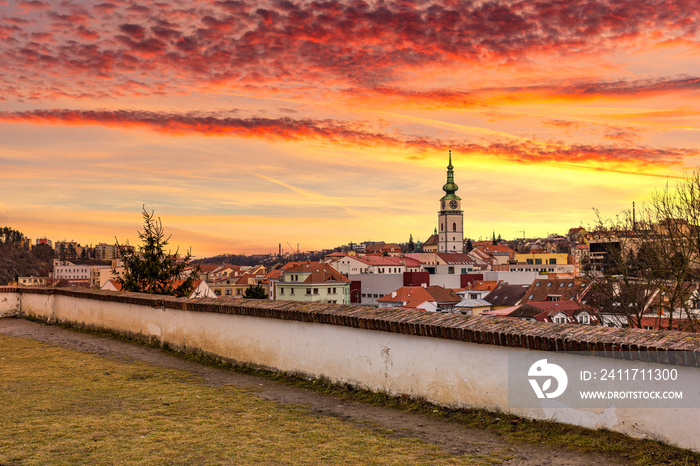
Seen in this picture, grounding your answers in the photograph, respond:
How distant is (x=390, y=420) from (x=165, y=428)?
261 cm

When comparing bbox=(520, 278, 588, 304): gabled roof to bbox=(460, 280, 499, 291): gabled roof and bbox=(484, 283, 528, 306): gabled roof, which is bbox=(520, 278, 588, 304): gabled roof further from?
bbox=(460, 280, 499, 291): gabled roof

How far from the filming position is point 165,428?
6660 millimetres

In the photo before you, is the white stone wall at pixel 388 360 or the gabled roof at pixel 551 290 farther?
the gabled roof at pixel 551 290

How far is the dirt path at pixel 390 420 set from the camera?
5.85 m

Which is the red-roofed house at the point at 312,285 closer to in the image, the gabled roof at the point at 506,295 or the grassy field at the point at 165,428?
the gabled roof at the point at 506,295

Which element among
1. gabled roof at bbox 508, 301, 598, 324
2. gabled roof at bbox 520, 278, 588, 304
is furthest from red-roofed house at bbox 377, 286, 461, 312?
gabled roof at bbox 508, 301, 598, 324

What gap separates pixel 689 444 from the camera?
563 centimetres

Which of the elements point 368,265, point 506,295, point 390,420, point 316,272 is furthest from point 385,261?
point 390,420

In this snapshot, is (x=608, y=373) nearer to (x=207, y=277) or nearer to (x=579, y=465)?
(x=579, y=465)

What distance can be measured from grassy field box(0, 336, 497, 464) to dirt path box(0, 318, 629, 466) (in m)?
0.28

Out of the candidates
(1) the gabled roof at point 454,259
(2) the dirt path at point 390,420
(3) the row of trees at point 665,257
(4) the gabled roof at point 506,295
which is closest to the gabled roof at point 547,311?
(4) the gabled roof at point 506,295

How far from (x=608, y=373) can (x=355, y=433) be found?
2.76 metres

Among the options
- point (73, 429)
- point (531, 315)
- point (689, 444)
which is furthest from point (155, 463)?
point (531, 315)

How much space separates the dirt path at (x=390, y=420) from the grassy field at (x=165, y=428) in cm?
28
